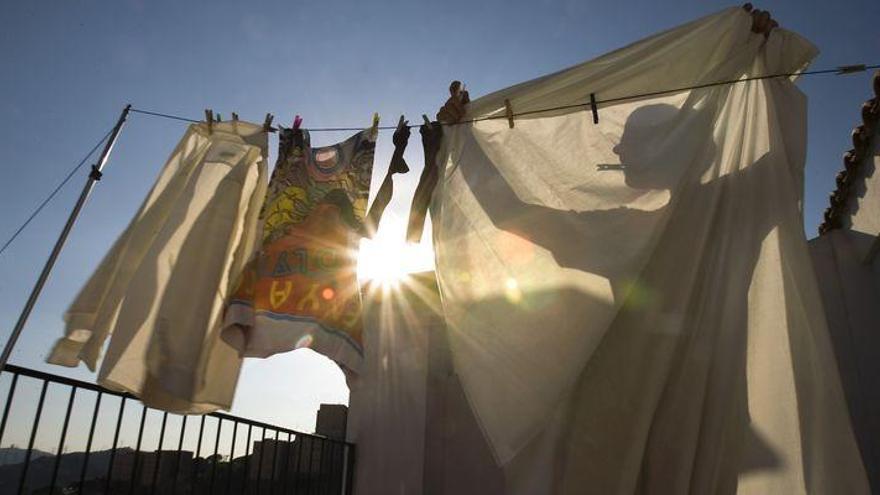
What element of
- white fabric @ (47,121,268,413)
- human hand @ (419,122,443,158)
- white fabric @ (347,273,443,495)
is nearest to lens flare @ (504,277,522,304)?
human hand @ (419,122,443,158)

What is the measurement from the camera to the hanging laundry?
84.1 inches

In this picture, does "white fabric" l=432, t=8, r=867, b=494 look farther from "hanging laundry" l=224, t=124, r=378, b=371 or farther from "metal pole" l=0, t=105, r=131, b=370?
"metal pole" l=0, t=105, r=131, b=370

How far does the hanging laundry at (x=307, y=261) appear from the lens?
7.01 ft

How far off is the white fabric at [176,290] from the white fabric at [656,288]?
2.98ft

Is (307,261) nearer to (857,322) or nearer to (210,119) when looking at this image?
(210,119)

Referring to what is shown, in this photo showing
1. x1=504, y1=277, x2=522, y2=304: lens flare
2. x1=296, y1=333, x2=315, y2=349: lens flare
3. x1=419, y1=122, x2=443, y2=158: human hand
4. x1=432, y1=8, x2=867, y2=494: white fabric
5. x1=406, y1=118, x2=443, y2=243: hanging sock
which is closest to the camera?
x1=432, y1=8, x2=867, y2=494: white fabric

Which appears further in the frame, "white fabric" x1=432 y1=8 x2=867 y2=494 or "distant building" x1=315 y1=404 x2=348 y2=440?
"distant building" x1=315 y1=404 x2=348 y2=440

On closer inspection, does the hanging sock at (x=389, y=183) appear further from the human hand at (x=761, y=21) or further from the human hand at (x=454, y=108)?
the human hand at (x=761, y=21)

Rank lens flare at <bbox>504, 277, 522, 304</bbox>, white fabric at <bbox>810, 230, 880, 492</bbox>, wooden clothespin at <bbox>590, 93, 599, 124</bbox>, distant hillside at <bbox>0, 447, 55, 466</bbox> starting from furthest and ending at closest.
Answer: white fabric at <bbox>810, 230, 880, 492</bbox>, wooden clothespin at <bbox>590, 93, 599, 124</bbox>, lens flare at <bbox>504, 277, 522, 304</bbox>, distant hillside at <bbox>0, 447, 55, 466</bbox>

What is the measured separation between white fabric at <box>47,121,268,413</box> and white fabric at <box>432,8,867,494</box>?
0.91 m

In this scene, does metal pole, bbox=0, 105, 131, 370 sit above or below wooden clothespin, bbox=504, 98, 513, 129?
below

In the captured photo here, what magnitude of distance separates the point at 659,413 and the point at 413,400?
249cm

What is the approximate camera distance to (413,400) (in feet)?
13.3

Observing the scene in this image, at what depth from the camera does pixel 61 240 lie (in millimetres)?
2107
